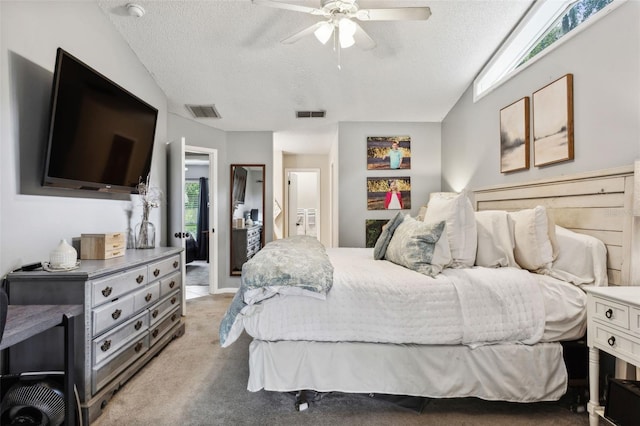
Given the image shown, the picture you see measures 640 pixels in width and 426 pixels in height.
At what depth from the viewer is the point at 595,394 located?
1504mm

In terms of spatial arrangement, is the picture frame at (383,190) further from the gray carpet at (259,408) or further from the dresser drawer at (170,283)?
the gray carpet at (259,408)

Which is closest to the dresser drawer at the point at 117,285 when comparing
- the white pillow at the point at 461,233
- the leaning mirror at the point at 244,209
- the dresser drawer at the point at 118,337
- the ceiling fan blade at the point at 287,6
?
the dresser drawer at the point at 118,337

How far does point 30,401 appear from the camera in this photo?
1.42 meters

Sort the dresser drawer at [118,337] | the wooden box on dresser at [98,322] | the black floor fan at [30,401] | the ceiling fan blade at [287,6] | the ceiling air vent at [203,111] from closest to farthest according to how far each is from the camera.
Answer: the black floor fan at [30,401] → the wooden box on dresser at [98,322] → the dresser drawer at [118,337] → the ceiling fan blade at [287,6] → the ceiling air vent at [203,111]

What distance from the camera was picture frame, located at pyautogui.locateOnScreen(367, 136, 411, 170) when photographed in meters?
4.31

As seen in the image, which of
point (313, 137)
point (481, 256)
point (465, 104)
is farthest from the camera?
point (313, 137)

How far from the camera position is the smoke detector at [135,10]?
2398 mm

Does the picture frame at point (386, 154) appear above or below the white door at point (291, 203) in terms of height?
above

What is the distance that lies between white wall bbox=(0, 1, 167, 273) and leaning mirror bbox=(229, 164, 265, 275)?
7.27 ft

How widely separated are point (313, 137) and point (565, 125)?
11.8 feet

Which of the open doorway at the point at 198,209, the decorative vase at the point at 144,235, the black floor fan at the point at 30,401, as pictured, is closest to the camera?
the black floor fan at the point at 30,401

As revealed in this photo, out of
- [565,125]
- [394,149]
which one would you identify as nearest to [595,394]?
[565,125]

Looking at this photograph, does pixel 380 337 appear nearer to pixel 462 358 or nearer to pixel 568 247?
pixel 462 358

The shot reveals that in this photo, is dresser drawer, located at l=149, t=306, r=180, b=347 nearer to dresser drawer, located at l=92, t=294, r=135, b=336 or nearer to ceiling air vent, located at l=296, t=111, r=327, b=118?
dresser drawer, located at l=92, t=294, r=135, b=336
